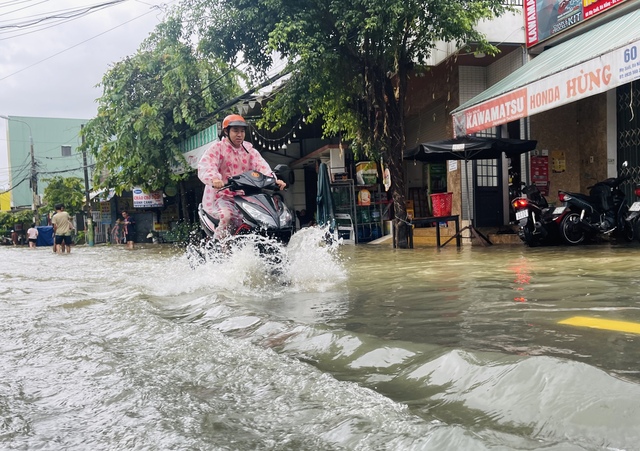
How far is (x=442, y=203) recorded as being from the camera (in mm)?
12906

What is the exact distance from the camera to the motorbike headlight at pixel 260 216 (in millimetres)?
5344

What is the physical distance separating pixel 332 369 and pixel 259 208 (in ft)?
9.96

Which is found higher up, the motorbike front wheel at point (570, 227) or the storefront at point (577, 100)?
the storefront at point (577, 100)

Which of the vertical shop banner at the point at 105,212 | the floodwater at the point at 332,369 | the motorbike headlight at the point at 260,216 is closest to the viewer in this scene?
the floodwater at the point at 332,369

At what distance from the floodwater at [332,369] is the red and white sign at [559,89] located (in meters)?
2.87

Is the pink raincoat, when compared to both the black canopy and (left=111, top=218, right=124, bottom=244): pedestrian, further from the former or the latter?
(left=111, top=218, right=124, bottom=244): pedestrian

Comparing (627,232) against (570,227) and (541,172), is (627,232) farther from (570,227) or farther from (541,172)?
(541,172)

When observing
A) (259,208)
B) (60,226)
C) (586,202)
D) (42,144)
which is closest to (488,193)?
(586,202)

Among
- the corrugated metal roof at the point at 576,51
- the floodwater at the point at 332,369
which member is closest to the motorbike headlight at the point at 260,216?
the floodwater at the point at 332,369

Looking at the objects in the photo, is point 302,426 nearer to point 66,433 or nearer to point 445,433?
point 445,433

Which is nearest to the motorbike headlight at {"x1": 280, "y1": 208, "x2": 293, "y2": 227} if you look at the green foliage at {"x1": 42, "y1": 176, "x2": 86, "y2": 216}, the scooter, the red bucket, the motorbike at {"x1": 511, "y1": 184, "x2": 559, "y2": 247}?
the scooter

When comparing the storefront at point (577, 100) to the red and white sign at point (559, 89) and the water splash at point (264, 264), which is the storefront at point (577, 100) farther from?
the water splash at point (264, 264)

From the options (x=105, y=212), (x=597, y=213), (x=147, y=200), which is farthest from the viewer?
(x=105, y=212)

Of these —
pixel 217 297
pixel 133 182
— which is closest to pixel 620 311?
pixel 217 297
